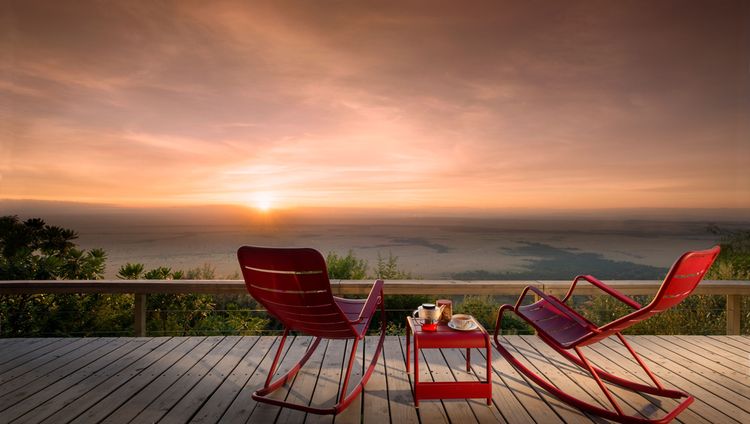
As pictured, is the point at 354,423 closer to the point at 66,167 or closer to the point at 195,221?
the point at 66,167

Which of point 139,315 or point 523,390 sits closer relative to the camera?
point 523,390

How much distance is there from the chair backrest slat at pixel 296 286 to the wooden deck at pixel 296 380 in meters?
0.49

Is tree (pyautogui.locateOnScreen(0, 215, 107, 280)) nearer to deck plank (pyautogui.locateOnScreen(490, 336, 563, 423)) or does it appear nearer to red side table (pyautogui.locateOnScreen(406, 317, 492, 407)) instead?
red side table (pyautogui.locateOnScreen(406, 317, 492, 407))

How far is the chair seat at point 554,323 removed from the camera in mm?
2668

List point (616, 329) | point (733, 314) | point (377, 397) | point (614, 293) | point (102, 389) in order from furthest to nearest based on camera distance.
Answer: point (733, 314) → point (614, 293) → point (102, 389) → point (377, 397) → point (616, 329)

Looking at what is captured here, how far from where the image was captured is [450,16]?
16.1 ft

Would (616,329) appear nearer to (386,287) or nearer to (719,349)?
(386,287)

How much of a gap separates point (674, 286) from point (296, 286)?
2108 millimetres

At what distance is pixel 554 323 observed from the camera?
295 cm

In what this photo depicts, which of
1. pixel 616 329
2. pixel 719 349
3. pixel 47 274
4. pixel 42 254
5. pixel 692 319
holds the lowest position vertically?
pixel 692 319

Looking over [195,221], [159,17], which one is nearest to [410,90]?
[159,17]

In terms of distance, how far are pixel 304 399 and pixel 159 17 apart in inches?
165

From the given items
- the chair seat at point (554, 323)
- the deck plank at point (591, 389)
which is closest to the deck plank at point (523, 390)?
the deck plank at point (591, 389)

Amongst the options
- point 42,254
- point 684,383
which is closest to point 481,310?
point 684,383
